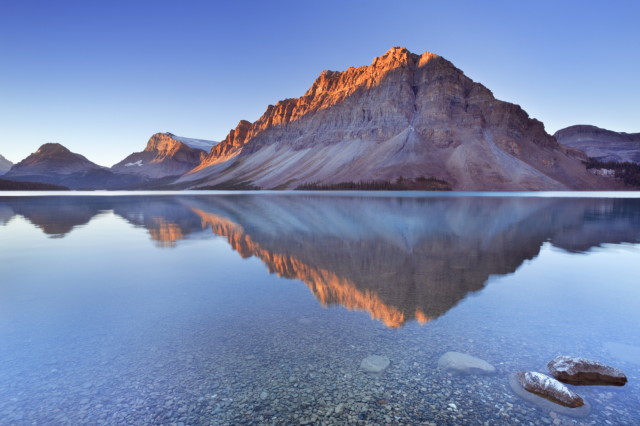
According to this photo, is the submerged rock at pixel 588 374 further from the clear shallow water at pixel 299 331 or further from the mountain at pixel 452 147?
the mountain at pixel 452 147

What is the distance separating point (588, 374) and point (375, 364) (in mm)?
3918

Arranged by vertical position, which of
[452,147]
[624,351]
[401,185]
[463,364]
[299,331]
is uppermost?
[452,147]

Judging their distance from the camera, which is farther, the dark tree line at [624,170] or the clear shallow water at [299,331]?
the dark tree line at [624,170]

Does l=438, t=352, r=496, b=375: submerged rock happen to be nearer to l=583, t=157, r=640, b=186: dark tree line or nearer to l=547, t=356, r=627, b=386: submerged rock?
l=547, t=356, r=627, b=386: submerged rock

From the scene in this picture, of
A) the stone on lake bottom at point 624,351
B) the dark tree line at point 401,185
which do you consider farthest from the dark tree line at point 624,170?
the stone on lake bottom at point 624,351

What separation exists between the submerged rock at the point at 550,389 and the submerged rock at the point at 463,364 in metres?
0.67

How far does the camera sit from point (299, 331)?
333 inches

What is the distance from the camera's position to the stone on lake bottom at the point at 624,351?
23.6 feet

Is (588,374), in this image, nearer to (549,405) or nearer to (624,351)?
(549,405)

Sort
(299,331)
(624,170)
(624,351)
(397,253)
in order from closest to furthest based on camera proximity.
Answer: (624,351), (299,331), (397,253), (624,170)

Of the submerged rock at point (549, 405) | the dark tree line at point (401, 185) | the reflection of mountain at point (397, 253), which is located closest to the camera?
the submerged rock at point (549, 405)

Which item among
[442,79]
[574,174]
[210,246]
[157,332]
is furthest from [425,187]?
[157,332]

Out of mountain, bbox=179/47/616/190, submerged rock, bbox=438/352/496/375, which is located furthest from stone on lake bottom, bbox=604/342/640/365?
mountain, bbox=179/47/616/190

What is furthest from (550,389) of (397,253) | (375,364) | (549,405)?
(397,253)
